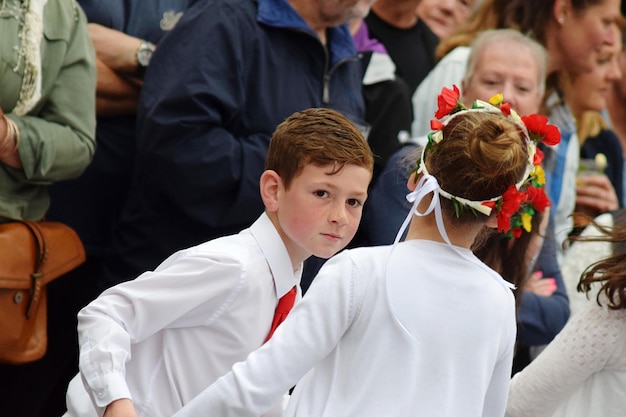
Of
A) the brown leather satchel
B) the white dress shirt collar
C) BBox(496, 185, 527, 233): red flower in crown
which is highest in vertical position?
BBox(496, 185, 527, 233): red flower in crown

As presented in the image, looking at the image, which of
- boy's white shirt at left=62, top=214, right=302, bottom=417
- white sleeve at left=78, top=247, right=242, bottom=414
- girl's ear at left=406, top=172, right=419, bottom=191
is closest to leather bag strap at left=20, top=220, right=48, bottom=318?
boy's white shirt at left=62, top=214, right=302, bottom=417

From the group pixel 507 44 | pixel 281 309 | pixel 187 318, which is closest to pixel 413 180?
pixel 281 309

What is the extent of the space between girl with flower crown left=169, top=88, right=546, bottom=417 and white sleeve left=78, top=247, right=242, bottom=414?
288 mm

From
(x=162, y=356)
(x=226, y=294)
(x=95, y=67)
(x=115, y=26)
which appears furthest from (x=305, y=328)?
(x=115, y=26)

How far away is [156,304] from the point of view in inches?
118

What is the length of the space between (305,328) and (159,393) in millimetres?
592

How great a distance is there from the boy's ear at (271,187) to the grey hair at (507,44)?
211cm

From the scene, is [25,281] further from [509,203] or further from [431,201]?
[509,203]

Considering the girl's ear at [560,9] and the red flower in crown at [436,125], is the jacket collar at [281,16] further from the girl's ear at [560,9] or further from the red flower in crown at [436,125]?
the girl's ear at [560,9]

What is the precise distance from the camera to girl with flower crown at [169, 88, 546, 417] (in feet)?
9.06

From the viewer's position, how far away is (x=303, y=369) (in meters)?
2.76

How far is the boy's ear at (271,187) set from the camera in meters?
3.15

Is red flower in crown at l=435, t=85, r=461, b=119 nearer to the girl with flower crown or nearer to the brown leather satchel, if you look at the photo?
the girl with flower crown

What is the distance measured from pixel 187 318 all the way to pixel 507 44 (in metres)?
2.55
